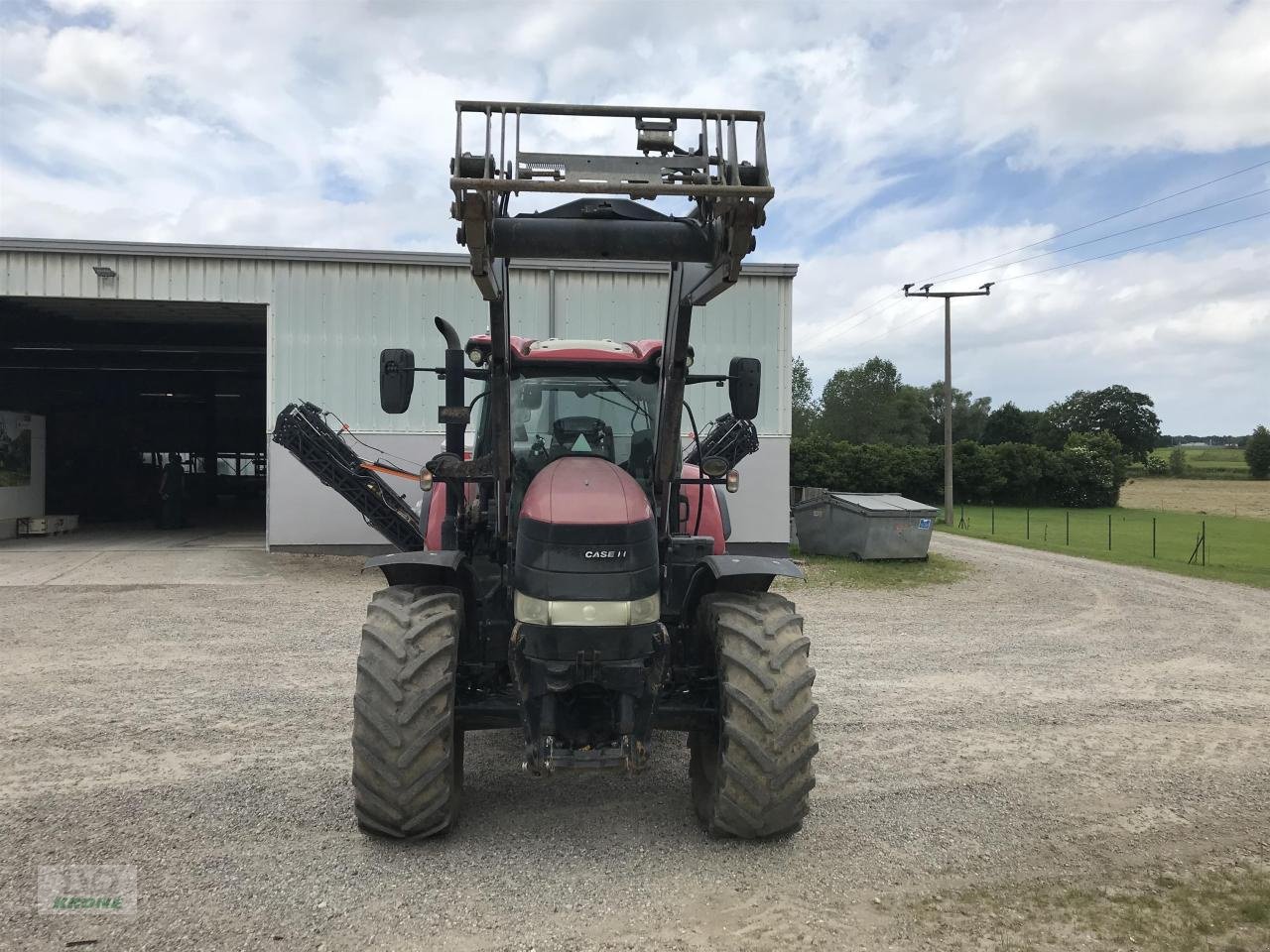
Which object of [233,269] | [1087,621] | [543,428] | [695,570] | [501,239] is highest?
[233,269]

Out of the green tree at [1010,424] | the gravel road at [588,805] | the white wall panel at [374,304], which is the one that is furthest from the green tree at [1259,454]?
the gravel road at [588,805]

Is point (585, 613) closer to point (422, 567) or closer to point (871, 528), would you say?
point (422, 567)

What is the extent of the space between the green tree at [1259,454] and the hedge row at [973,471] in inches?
1476

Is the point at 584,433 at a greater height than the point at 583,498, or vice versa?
the point at 584,433

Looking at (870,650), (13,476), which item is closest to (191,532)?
(13,476)

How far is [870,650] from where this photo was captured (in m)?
9.76

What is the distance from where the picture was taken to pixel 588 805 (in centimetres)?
493

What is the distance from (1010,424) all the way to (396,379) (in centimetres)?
8099

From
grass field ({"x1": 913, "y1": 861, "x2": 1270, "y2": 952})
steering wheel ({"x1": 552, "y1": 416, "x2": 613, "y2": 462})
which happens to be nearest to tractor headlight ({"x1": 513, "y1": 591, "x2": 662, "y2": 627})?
steering wheel ({"x1": 552, "y1": 416, "x2": 613, "y2": 462})

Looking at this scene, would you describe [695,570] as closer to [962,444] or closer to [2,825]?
[2,825]

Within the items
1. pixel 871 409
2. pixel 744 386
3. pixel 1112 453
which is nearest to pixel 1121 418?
pixel 871 409

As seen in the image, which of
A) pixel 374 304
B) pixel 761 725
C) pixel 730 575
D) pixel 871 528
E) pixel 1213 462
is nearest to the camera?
pixel 761 725

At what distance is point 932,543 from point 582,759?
2039 centimetres

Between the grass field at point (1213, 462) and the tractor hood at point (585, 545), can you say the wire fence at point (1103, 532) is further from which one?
the grass field at point (1213, 462)
